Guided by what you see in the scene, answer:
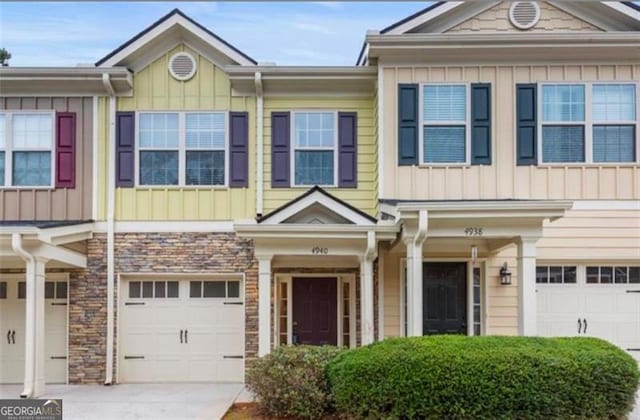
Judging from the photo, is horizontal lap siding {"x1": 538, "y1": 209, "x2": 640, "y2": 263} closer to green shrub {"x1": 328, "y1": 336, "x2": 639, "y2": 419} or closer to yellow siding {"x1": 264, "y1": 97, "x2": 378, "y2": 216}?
yellow siding {"x1": 264, "y1": 97, "x2": 378, "y2": 216}

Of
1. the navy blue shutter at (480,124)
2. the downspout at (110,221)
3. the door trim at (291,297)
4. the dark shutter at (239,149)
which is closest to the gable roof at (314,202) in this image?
the dark shutter at (239,149)

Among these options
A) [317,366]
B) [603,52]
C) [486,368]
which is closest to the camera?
[486,368]

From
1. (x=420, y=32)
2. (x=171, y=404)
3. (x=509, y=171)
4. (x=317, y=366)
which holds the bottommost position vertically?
(x=171, y=404)

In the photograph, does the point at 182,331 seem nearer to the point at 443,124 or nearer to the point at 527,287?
the point at 443,124

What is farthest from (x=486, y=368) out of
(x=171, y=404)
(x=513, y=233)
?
(x=171, y=404)

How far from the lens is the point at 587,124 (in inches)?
487

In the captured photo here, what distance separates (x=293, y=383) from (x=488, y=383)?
2.53 m

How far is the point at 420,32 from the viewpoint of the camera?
12.6 m

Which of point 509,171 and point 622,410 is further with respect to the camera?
point 509,171

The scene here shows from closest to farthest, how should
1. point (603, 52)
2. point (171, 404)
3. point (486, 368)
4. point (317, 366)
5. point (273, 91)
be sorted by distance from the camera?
point (486, 368), point (317, 366), point (171, 404), point (603, 52), point (273, 91)

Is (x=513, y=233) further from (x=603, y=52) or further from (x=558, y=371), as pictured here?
(x=603, y=52)

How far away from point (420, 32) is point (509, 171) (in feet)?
9.78

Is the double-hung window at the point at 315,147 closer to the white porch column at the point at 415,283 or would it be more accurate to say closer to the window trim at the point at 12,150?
the white porch column at the point at 415,283

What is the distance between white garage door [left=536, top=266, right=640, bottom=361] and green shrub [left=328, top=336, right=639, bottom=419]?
3.61m
